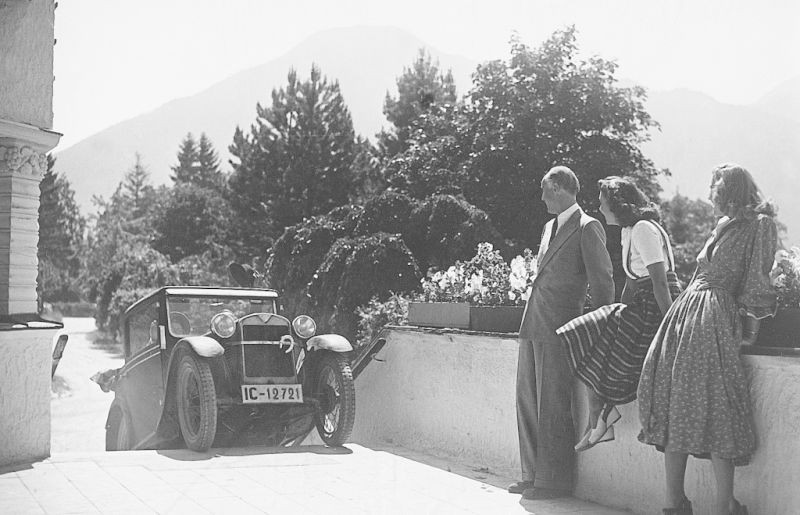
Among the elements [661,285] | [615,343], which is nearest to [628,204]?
[661,285]

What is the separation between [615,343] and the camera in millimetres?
4816

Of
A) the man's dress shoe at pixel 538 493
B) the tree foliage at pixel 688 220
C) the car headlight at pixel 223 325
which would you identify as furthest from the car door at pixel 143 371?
the tree foliage at pixel 688 220

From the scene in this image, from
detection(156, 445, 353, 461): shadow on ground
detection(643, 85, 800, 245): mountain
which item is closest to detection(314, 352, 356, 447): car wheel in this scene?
detection(156, 445, 353, 461): shadow on ground

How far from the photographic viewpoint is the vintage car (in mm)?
7680

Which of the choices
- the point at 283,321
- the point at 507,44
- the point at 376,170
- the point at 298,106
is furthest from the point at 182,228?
the point at 283,321

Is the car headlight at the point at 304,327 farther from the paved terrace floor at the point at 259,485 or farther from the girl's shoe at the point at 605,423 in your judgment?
the girl's shoe at the point at 605,423

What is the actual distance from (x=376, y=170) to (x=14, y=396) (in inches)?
1364

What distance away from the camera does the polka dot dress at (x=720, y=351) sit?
4102 millimetres

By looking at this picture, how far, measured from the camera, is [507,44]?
2973 cm

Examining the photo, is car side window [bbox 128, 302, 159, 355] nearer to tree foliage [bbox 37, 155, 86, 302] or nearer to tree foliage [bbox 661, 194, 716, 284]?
tree foliage [bbox 661, 194, 716, 284]

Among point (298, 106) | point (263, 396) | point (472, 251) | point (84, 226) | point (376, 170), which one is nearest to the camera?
point (263, 396)

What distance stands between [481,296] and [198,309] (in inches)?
134

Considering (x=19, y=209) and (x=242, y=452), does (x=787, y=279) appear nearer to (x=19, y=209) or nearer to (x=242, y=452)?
(x=242, y=452)

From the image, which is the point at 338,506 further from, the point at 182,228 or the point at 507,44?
the point at 182,228
